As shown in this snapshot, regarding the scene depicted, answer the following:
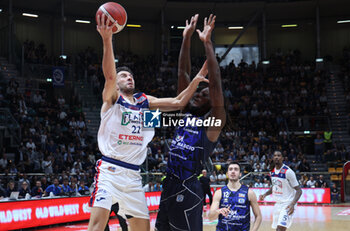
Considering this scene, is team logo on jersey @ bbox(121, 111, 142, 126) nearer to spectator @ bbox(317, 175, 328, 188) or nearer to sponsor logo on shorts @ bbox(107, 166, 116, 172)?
sponsor logo on shorts @ bbox(107, 166, 116, 172)

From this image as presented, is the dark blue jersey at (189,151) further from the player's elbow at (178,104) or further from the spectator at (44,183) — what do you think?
the spectator at (44,183)

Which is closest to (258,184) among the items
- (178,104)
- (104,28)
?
(178,104)

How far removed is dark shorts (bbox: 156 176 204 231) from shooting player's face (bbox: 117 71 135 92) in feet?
3.53

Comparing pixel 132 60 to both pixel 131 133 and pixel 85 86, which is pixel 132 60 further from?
pixel 131 133

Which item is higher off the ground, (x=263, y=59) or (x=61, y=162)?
(x=263, y=59)

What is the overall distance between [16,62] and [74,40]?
7520 millimetres

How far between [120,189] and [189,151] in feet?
2.62

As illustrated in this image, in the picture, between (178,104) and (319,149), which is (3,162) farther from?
(319,149)

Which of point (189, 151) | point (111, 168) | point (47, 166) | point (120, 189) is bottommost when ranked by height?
point (47, 166)

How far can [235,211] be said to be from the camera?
646 centimetres

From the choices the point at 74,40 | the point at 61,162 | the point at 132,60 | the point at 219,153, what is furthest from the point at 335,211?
the point at 74,40

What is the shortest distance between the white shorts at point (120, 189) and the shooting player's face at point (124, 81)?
0.83 meters

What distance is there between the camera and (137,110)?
5.20 metres

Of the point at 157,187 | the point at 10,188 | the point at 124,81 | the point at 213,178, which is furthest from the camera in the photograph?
the point at 213,178
